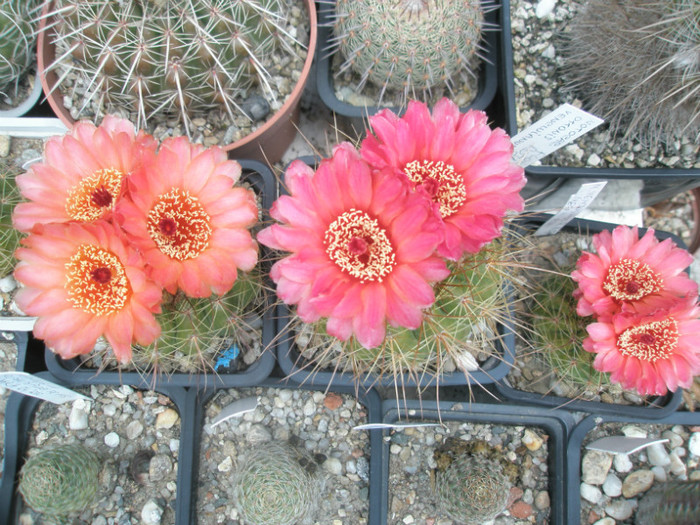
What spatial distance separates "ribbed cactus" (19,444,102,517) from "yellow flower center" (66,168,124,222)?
0.67 metres

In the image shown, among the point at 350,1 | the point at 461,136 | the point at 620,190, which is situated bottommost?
the point at 461,136

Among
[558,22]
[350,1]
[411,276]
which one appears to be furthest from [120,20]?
[558,22]

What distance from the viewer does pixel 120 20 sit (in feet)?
4.20

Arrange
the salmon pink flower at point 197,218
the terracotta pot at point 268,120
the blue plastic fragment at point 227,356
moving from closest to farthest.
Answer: the salmon pink flower at point 197,218 < the blue plastic fragment at point 227,356 < the terracotta pot at point 268,120

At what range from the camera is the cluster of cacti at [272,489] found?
1.21 meters

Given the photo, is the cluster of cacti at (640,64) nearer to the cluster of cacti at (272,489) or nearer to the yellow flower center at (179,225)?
the yellow flower center at (179,225)

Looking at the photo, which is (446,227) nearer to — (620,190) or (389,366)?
(389,366)

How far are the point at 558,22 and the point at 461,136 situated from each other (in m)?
1.14

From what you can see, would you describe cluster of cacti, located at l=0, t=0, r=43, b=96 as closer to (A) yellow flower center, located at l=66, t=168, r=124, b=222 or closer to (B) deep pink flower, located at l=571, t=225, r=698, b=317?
(A) yellow flower center, located at l=66, t=168, r=124, b=222

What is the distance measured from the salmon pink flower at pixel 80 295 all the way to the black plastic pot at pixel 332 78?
915mm

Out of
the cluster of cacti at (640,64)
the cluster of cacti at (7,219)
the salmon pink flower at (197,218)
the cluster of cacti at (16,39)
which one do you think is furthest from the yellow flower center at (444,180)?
the cluster of cacti at (16,39)

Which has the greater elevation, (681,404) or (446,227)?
(446,227)

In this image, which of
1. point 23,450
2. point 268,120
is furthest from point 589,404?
point 23,450

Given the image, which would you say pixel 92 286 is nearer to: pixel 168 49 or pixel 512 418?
pixel 168 49
